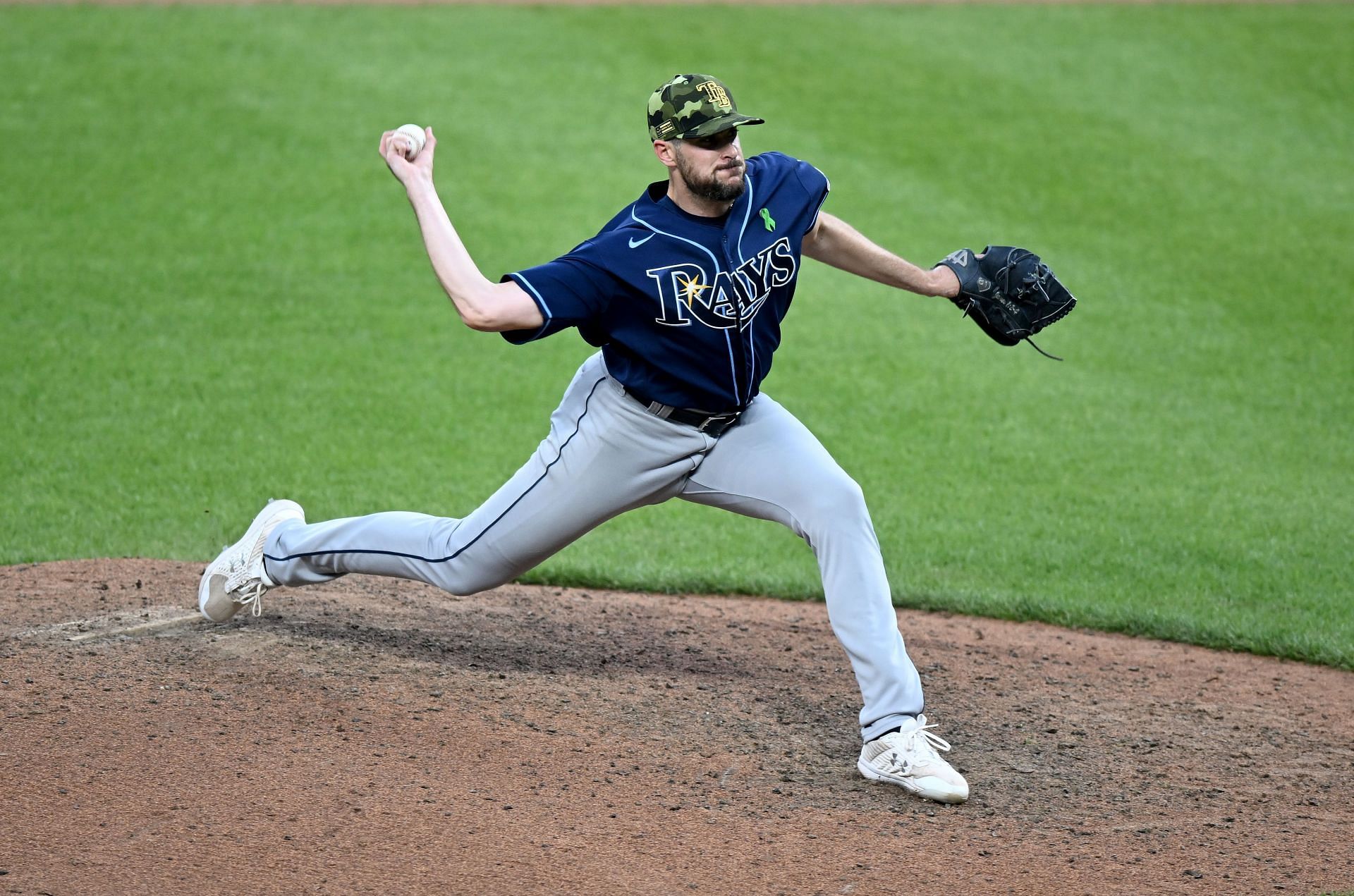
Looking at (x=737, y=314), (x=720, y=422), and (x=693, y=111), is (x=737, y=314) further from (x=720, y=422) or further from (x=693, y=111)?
(x=693, y=111)

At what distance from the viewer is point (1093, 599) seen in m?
5.95

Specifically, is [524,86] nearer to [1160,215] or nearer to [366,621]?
[1160,215]

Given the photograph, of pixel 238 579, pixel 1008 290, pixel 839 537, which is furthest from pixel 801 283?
pixel 839 537

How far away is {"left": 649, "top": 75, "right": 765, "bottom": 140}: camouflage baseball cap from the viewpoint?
13.0 feet

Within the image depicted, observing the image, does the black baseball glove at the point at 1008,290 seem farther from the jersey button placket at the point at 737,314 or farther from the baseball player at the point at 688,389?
the jersey button placket at the point at 737,314

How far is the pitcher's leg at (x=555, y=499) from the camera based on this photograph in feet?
13.8

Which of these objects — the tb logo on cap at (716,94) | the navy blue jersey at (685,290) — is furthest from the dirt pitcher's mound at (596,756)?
the tb logo on cap at (716,94)

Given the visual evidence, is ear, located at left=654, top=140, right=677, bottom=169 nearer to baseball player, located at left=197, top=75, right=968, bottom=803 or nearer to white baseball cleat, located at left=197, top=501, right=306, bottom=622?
baseball player, located at left=197, top=75, right=968, bottom=803

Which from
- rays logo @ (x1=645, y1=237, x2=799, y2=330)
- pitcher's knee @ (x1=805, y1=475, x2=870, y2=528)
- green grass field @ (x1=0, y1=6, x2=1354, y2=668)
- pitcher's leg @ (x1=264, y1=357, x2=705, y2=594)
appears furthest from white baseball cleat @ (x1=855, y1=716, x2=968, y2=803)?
green grass field @ (x1=0, y1=6, x2=1354, y2=668)

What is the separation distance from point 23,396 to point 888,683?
5.49 m

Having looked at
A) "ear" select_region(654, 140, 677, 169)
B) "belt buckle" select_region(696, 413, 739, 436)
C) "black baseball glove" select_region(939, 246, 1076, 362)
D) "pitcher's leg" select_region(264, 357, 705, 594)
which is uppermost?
"ear" select_region(654, 140, 677, 169)

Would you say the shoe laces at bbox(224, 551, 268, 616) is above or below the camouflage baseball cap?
below

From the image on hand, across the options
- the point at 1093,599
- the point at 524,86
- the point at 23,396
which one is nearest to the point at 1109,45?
the point at 524,86

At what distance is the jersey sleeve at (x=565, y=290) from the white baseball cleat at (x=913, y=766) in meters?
1.40
